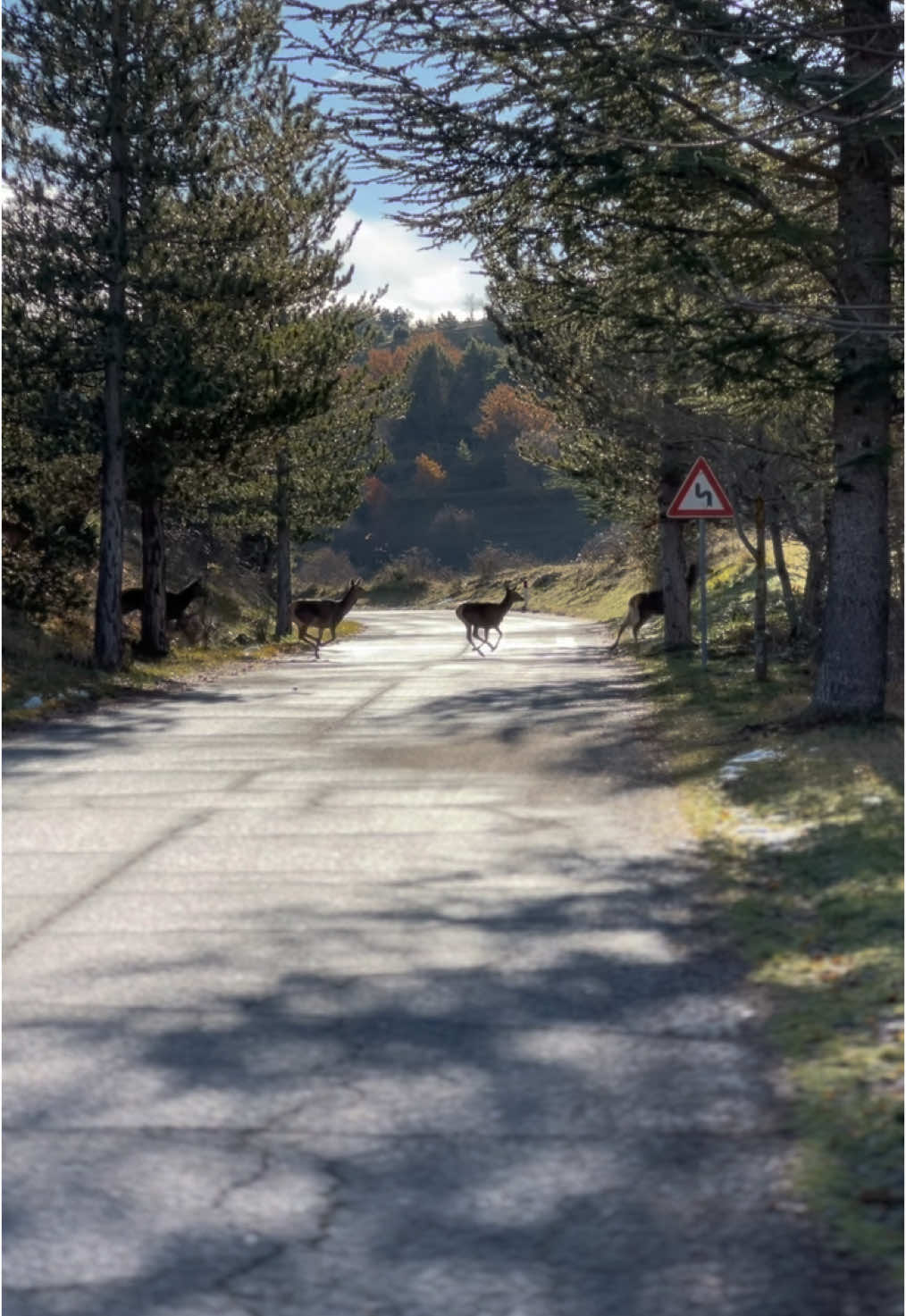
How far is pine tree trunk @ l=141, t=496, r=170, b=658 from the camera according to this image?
1256 inches

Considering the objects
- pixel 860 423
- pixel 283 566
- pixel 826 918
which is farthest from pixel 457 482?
pixel 826 918

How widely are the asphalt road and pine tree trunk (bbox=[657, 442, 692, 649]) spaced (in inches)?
729

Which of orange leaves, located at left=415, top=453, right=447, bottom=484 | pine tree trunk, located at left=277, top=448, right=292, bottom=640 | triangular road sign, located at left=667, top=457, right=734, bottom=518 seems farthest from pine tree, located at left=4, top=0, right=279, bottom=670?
orange leaves, located at left=415, top=453, right=447, bottom=484

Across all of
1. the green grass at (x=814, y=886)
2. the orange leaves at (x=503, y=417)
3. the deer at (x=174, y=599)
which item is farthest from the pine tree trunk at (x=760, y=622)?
the orange leaves at (x=503, y=417)

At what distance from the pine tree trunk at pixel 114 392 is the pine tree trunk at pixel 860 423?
13.3 metres

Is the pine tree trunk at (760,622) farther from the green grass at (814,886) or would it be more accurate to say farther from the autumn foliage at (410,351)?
the autumn foliage at (410,351)

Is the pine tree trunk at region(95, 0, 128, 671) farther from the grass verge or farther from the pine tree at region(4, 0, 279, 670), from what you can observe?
the grass verge

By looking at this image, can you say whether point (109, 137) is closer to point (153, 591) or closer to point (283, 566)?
point (153, 591)

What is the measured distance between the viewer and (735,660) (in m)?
26.6

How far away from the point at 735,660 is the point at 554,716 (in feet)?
24.8

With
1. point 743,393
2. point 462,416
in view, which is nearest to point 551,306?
point 743,393

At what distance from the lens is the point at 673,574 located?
31.4 meters

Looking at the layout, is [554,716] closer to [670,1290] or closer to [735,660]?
[735,660]

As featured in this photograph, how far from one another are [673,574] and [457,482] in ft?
401
